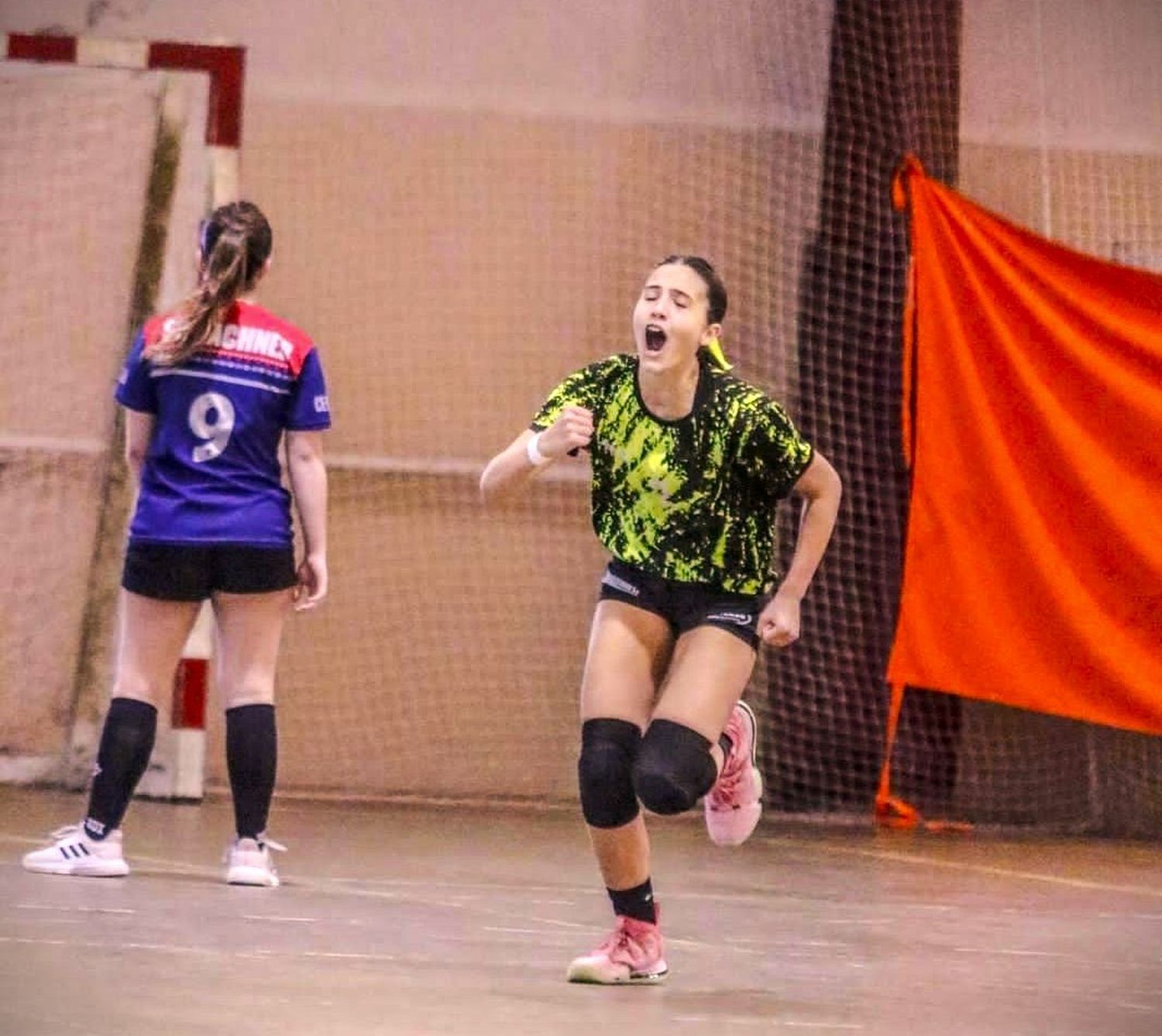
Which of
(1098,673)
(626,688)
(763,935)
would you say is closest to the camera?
(626,688)

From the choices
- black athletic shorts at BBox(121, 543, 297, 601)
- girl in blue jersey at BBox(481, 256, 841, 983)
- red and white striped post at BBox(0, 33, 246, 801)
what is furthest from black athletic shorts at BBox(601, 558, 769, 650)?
red and white striped post at BBox(0, 33, 246, 801)

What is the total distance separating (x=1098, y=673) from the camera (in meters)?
8.81

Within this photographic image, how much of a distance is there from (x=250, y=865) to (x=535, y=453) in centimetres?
187

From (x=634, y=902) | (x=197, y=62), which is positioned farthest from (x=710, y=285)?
(x=197, y=62)

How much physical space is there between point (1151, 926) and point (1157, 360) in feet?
11.0

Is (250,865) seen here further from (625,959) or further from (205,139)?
(205,139)

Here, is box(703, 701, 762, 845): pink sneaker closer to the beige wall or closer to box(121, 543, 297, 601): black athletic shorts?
box(121, 543, 297, 601): black athletic shorts

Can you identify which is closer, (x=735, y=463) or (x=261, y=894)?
(x=735, y=463)

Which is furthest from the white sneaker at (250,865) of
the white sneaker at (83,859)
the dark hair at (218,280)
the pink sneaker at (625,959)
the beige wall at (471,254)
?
the beige wall at (471,254)

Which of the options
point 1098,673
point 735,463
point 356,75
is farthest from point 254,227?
point 1098,673

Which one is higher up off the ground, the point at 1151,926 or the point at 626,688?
the point at 626,688

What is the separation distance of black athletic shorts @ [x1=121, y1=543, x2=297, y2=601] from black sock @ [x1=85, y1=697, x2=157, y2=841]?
315 mm

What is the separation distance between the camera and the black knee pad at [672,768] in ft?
14.3

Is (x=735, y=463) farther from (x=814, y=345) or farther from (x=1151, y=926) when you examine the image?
(x=814, y=345)
